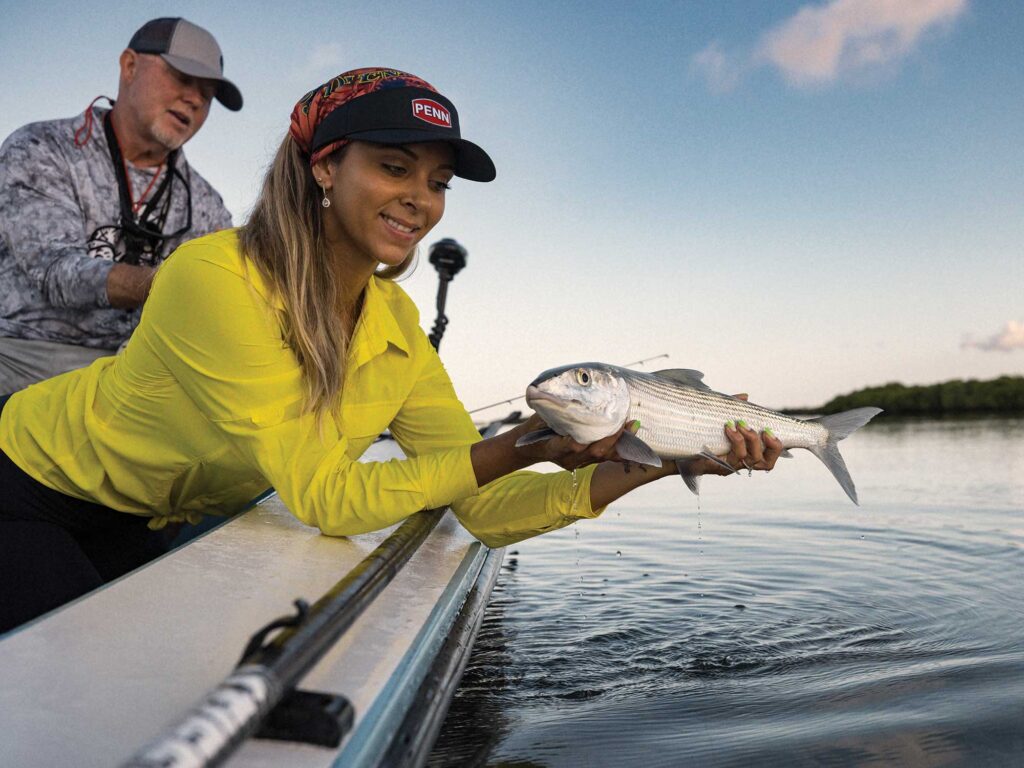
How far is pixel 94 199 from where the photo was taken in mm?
4129

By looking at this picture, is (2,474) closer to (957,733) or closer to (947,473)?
(957,733)

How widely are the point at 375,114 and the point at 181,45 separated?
207 centimetres

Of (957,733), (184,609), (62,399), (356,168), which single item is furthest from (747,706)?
(62,399)

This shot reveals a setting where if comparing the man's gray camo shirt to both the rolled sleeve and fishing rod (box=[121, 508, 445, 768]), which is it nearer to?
the rolled sleeve

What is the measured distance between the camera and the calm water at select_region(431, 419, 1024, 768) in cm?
297

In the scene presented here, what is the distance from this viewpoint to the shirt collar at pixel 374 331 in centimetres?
286

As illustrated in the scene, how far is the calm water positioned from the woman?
2.87 feet

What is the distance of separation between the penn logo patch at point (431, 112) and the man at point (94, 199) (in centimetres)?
180

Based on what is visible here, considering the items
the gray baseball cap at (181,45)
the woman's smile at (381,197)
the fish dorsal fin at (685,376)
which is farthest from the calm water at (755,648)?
the gray baseball cap at (181,45)

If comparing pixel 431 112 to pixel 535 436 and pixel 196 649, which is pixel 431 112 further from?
pixel 196 649

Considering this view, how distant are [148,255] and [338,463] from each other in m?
2.41

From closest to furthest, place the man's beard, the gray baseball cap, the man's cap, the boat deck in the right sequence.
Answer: the boat deck, the man's cap, the gray baseball cap, the man's beard

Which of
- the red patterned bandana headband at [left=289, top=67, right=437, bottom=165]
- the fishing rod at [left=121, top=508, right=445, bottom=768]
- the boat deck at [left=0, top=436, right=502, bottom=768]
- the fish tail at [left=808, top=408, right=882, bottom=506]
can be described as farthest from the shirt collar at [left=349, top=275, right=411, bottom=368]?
the fish tail at [left=808, top=408, right=882, bottom=506]

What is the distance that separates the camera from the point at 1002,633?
14.3 ft
